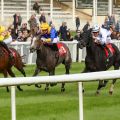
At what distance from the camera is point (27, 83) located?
4941 mm

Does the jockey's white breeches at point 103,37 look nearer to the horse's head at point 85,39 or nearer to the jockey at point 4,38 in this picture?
the horse's head at point 85,39

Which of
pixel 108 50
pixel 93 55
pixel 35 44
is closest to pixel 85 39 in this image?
pixel 93 55

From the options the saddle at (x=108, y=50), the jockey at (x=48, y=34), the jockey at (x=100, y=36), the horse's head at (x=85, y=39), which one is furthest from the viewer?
the jockey at (x=48, y=34)

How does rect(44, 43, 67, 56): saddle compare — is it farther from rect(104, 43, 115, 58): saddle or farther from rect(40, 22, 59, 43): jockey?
rect(104, 43, 115, 58): saddle

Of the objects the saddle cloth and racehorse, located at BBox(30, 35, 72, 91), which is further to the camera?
→ the saddle cloth

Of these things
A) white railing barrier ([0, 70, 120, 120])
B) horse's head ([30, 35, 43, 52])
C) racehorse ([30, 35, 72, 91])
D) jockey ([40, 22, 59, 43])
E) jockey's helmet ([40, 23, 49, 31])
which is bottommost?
racehorse ([30, 35, 72, 91])

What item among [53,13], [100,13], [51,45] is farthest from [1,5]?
[51,45]

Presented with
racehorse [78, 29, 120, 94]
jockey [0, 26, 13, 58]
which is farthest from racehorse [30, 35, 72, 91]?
racehorse [78, 29, 120, 94]

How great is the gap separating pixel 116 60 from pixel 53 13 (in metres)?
27.0

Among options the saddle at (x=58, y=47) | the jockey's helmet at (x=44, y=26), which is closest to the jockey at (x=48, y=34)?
the jockey's helmet at (x=44, y=26)

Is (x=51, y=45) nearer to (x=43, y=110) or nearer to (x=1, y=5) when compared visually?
(x=43, y=110)

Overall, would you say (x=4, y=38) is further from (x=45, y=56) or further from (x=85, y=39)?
(x=85, y=39)

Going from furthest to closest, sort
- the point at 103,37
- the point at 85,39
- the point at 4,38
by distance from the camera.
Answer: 1. the point at 4,38
2. the point at 103,37
3. the point at 85,39

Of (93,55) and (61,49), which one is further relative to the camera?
(61,49)
